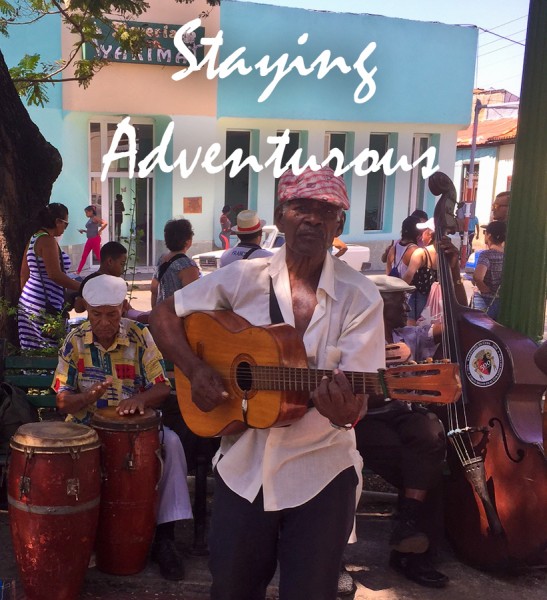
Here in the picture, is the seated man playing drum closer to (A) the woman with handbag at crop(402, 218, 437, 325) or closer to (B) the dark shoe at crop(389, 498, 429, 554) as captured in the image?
(B) the dark shoe at crop(389, 498, 429, 554)

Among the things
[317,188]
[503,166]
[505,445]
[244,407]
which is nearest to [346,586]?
[505,445]

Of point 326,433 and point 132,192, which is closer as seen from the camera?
point 326,433

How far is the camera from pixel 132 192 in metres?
17.5

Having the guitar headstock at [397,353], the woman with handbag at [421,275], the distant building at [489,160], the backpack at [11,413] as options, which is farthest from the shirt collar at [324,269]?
the distant building at [489,160]

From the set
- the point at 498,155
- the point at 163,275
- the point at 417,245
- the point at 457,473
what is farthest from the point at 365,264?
the point at 498,155

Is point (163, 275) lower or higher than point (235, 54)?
lower

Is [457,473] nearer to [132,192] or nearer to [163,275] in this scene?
[163,275]

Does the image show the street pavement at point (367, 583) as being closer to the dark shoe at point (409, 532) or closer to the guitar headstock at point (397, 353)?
the dark shoe at point (409, 532)

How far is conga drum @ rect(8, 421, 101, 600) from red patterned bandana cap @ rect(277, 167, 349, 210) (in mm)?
1680

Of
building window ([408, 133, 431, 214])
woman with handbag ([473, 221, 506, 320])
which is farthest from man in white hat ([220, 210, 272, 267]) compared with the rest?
building window ([408, 133, 431, 214])

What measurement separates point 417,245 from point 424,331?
9.10 feet

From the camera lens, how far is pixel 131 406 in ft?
12.6

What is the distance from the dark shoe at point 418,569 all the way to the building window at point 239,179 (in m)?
15.2

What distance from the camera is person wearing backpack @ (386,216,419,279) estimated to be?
24.6 feet
